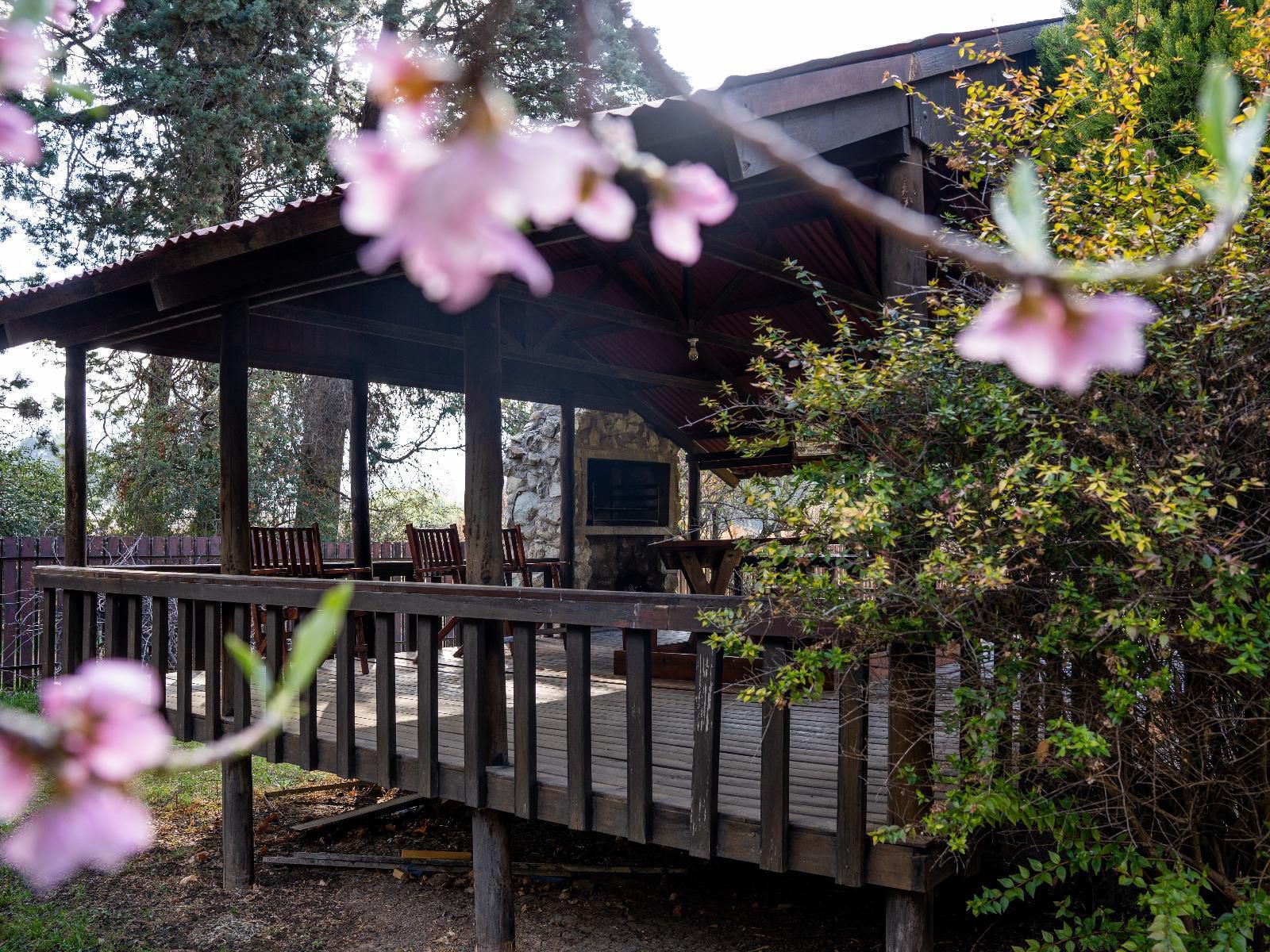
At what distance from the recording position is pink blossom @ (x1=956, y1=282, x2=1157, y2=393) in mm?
408

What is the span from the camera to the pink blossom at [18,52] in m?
0.58

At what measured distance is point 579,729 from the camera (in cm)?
346

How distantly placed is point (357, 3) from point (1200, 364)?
1150 cm

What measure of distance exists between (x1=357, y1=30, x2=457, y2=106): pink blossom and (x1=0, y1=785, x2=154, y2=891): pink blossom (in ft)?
1.01

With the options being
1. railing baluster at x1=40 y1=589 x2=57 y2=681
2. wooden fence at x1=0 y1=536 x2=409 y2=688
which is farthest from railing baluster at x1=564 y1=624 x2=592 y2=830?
wooden fence at x1=0 y1=536 x2=409 y2=688

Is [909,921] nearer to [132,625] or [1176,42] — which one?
[1176,42]

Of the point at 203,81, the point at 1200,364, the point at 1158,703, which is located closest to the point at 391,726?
the point at 1158,703

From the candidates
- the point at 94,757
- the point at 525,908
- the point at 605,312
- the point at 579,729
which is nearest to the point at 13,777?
the point at 94,757

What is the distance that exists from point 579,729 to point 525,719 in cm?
25

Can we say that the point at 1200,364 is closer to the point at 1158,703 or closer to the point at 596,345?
the point at 1158,703

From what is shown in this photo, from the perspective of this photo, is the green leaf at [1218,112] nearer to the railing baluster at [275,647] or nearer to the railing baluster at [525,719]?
the railing baluster at [525,719]

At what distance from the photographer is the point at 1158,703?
251 cm

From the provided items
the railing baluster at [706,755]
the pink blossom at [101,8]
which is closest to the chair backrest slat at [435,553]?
the railing baluster at [706,755]

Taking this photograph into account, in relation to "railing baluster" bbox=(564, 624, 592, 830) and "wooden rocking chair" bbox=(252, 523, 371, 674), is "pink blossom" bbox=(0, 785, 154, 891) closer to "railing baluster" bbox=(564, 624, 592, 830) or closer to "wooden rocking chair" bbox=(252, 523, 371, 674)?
"railing baluster" bbox=(564, 624, 592, 830)
